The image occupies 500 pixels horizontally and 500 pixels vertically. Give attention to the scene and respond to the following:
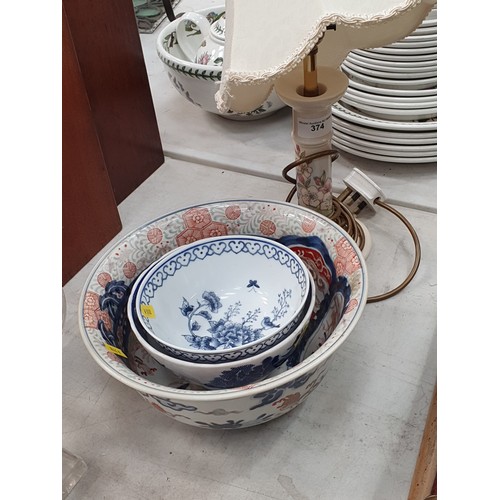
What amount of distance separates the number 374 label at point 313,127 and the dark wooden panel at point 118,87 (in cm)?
25

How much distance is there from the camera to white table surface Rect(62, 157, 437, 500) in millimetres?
500

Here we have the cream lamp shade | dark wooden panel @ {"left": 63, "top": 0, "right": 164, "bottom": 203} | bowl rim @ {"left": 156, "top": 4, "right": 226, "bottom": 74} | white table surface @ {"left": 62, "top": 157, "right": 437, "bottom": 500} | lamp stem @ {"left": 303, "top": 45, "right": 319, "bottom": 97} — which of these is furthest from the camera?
bowl rim @ {"left": 156, "top": 4, "right": 226, "bottom": 74}

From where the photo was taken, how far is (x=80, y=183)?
689 millimetres

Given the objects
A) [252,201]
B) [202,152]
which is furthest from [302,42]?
[202,152]

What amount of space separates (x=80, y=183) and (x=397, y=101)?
1.25 ft

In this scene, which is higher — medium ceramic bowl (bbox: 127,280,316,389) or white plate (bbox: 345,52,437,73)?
white plate (bbox: 345,52,437,73)

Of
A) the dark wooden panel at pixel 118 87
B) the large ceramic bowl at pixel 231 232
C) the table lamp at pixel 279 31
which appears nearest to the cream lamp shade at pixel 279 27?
the table lamp at pixel 279 31

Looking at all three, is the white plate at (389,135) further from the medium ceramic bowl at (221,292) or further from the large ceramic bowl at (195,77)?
the medium ceramic bowl at (221,292)

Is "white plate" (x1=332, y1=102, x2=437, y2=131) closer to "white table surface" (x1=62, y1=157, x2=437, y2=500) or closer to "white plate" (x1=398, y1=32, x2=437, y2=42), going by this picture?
"white plate" (x1=398, y1=32, x2=437, y2=42)

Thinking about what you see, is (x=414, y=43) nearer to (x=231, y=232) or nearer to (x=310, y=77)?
(x=310, y=77)

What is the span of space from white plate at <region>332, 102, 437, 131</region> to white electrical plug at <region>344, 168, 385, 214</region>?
63mm

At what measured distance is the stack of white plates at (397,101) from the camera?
765mm

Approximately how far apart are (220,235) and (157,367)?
5.7 inches

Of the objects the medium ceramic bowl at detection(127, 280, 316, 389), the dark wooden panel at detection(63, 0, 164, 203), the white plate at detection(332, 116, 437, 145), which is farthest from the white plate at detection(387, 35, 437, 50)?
the medium ceramic bowl at detection(127, 280, 316, 389)
